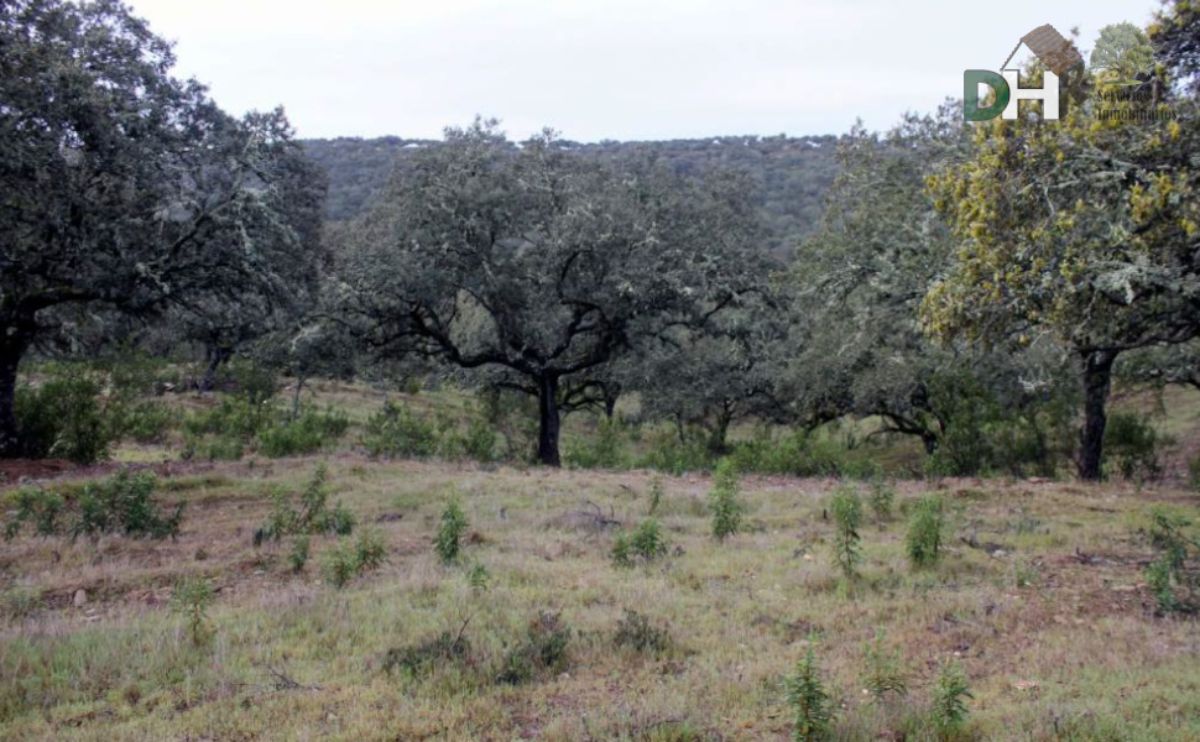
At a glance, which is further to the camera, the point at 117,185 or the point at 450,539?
the point at 117,185

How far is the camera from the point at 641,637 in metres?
6.29

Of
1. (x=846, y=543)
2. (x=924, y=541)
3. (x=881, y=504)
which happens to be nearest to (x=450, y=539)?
(x=846, y=543)

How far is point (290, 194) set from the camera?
15188 millimetres

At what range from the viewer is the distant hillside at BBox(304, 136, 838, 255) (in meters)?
47.0

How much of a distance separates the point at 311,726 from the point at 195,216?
33.6ft

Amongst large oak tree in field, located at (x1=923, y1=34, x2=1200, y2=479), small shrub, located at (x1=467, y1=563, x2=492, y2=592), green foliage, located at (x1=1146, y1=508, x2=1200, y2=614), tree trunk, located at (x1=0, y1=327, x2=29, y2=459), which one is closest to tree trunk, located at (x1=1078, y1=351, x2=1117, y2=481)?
green foliage, located at (x1=1146, y1=508, x2=1200, y2=614)

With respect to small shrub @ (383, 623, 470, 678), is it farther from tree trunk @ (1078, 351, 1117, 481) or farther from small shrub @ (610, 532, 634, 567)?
tree trunk @ (1078, 351, 1117, 481)

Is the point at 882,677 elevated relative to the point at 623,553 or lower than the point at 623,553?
elevated

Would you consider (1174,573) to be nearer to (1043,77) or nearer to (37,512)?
(1043,77)

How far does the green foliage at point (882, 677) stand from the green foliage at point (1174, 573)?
253 cm

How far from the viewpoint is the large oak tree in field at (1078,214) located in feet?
23.5

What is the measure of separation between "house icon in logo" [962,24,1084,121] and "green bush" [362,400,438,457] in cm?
1137

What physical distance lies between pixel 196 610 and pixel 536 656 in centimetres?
226

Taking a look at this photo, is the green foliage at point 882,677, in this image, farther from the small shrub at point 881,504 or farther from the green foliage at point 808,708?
the small shrub at point 881,504
